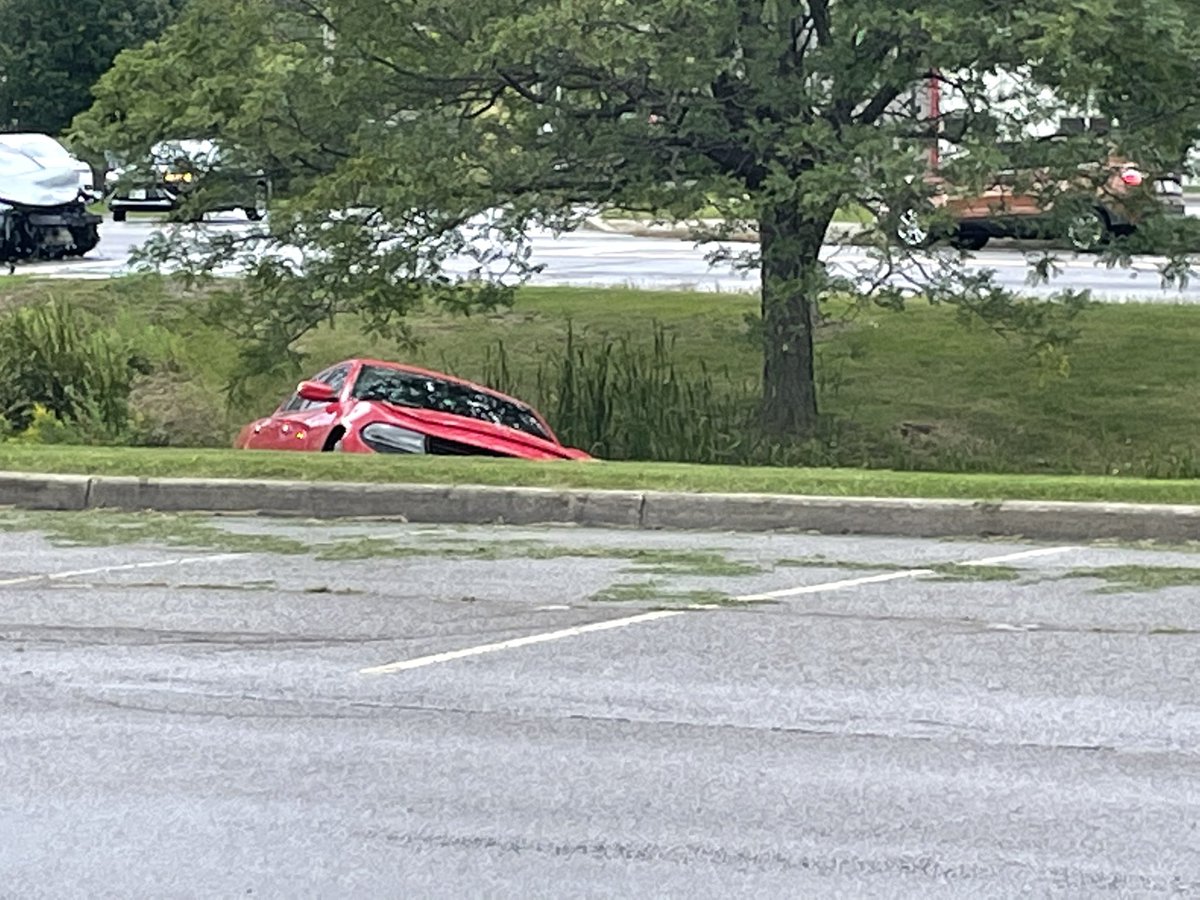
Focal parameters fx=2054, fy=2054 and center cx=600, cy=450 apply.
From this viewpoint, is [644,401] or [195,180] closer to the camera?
[195,180]

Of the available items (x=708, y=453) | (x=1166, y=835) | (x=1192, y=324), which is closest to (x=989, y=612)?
(x=1166, y=835)

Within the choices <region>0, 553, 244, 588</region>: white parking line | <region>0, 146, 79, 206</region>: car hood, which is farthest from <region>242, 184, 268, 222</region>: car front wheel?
<region>0, 146, 79, 206</region>: car hood

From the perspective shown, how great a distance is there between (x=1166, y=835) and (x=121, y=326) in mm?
18326

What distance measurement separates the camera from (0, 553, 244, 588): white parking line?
9914mm

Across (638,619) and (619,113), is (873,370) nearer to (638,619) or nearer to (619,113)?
(619,113)

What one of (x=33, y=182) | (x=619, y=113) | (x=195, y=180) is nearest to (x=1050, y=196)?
(x=619, y=113)

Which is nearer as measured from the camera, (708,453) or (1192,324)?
(708,453)

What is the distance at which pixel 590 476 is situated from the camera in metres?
12.6

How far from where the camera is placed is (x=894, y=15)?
15578 mm

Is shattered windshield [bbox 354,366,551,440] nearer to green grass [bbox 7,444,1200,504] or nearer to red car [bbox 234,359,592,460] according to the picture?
red car [bbox 234,359,592,460]

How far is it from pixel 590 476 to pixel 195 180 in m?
7.04

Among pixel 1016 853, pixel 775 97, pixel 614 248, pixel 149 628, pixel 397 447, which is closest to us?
pixel 1016 853

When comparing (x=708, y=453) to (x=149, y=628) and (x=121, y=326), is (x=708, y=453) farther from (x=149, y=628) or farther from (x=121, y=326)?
(x=149, y=628)

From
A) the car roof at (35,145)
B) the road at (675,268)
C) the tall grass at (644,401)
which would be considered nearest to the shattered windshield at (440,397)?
the tall grass at (644,401)
